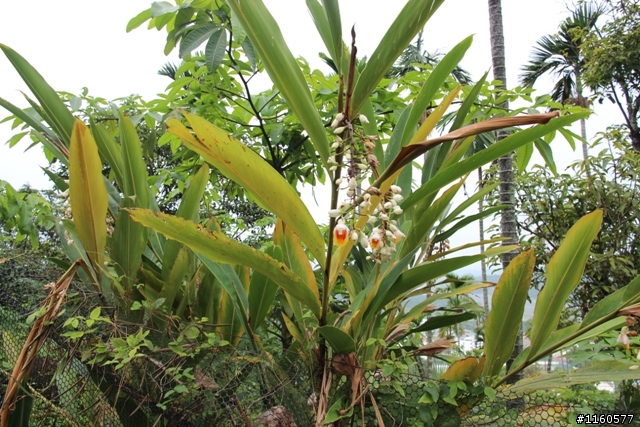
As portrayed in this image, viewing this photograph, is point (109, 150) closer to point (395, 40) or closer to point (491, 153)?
point (395, 40)

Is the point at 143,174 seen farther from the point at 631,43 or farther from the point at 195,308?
the point at 631,43

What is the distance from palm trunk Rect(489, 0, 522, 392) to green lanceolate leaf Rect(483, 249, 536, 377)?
1.62 metres

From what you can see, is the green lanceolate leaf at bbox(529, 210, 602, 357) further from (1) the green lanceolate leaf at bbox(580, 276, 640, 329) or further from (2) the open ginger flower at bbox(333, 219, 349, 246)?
(2) the open ginger flower at bbox(333, 219, 349, 246)

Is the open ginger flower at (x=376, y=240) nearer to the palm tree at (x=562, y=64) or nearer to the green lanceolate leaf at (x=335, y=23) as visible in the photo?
the green lanceolate leaf at (x=335, y=23)

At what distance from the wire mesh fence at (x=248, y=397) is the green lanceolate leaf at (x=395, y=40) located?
59cm

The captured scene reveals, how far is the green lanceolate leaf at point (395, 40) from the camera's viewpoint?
3.04 ft

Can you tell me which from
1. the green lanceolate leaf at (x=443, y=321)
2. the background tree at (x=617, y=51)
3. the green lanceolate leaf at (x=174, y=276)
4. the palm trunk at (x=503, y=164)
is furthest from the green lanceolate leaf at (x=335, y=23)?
the background tree at (x=617, y=51)

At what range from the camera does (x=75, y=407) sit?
1.21m

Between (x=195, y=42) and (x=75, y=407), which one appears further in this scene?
(x=195, y=42)

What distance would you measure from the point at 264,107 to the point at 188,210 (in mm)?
863

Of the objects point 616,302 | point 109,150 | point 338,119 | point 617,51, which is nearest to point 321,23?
point 338,119

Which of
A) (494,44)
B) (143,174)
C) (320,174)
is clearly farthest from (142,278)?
(494,44)

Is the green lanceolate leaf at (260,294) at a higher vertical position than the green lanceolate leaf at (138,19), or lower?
lower

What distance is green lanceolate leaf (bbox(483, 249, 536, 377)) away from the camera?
1109 millimetres
